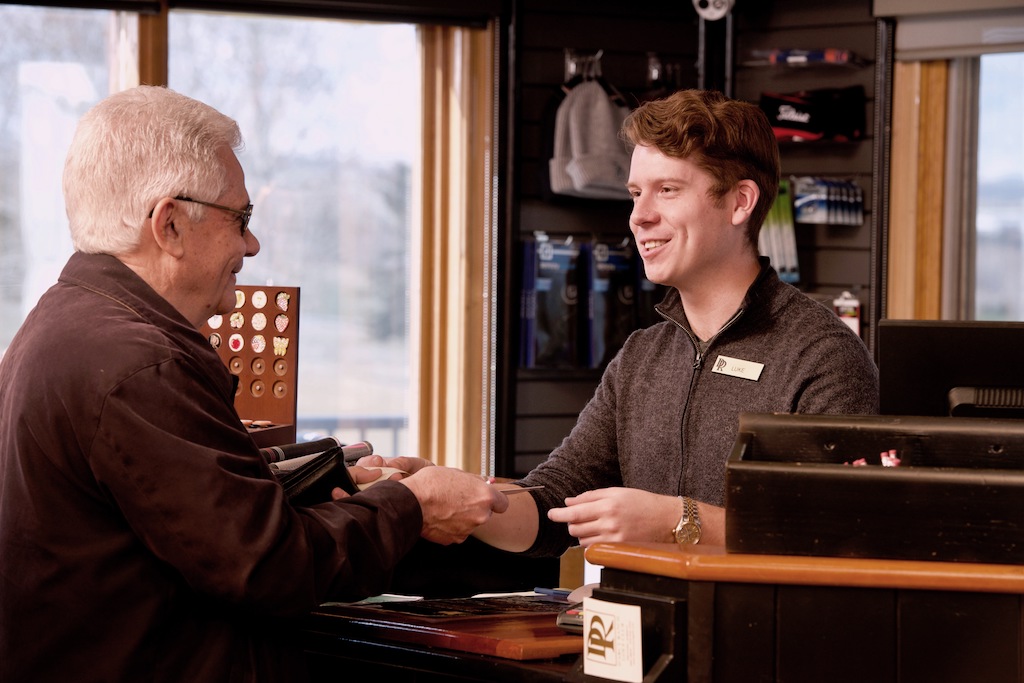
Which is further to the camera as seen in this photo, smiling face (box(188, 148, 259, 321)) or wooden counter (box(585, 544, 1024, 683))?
smiling face (box(188, 148, 259, 321))

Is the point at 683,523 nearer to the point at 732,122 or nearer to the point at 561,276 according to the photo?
the point at 732,122

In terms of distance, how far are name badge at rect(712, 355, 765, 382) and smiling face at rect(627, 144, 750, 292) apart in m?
0.17

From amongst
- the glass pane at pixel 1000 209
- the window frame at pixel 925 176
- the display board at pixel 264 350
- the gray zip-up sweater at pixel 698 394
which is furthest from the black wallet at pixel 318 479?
the glass pane at pixel 1000 209

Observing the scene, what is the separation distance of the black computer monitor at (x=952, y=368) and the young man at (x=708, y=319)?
0.32 m

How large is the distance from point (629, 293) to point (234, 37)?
2.26 m

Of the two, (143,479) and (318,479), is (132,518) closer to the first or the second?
(143,479)

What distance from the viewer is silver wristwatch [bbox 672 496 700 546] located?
1.90m

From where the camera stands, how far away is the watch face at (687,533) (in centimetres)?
190

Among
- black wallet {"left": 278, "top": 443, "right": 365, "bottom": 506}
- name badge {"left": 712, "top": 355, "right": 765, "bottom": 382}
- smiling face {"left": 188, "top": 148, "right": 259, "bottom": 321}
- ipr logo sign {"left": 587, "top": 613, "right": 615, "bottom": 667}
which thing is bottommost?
ipr logo sign {"left": 587, "top": 613, "right": 615, "bottom": 667}

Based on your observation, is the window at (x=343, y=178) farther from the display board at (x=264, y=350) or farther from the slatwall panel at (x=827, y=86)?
the display board at (x=264, y=350)

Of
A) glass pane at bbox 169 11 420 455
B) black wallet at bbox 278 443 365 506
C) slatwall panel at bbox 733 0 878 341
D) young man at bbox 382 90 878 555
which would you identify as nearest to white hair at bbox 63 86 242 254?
black wallet at bbox 278 443 365 506

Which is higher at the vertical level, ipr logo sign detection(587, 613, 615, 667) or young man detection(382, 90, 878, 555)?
young man detection(382, 90, 878, 555)

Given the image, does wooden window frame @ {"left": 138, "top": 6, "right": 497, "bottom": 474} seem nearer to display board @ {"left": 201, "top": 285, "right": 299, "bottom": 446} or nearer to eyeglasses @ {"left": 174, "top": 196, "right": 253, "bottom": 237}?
display board @ {"left": 201, "top": 285, "right": 299, "bottom": 446}

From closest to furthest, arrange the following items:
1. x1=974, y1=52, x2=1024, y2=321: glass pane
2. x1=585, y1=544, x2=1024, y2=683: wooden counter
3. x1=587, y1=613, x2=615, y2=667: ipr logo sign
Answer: x1=585, y1=544, x2=1024, y2=683: wooden counter, x1=587, y1=613, x2=615, y2=667: ipr logo sign, x1=974, y1=52, x2=1024, y2=321: glass pane
